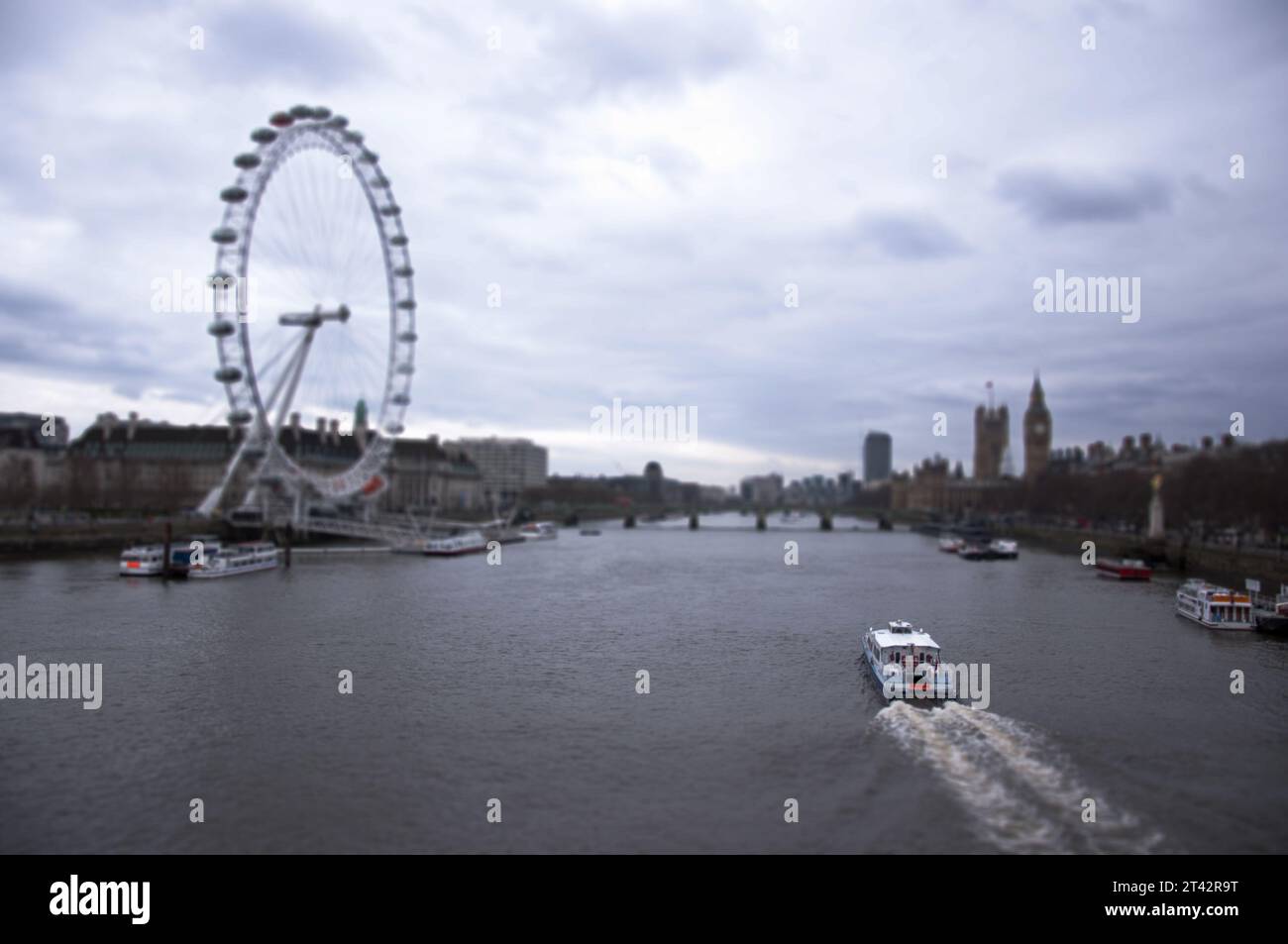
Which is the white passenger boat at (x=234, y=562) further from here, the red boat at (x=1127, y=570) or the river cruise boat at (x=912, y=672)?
the red boat at (x=1127, y=570)

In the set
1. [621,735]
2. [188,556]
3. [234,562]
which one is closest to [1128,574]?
[621,735]

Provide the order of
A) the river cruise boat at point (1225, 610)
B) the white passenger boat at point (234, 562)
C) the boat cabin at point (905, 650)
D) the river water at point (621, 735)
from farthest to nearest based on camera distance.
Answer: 1. the white passenger boat at point (234, 562)
2. the river cruise boat at point (1225, 610)
3. the boat cabin at point (905, 650)
4. the river water at point (621, 735)

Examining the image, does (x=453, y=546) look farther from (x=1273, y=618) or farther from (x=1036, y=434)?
(x=1036, y=434)

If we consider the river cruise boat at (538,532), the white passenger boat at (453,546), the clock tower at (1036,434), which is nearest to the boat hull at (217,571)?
the white passenger boat at (453,546)

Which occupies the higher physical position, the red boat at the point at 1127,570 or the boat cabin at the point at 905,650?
the boat cabin at the point at 905,650

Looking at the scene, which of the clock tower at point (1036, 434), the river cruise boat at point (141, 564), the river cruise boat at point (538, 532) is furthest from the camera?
the clock tower at point (1036, 434)
